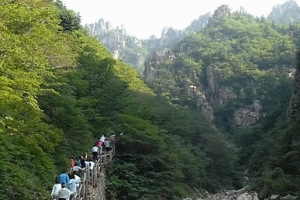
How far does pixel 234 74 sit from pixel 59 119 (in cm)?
10153

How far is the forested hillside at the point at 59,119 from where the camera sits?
40.7 feet

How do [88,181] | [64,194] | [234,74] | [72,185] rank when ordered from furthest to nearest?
[234,74] < [88,181] < [72,185] < [64,194]

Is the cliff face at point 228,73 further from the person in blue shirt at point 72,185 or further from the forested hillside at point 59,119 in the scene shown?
the person in blue shirt at point 72,185

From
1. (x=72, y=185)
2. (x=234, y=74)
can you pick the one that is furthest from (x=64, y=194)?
(x=234, y=74)

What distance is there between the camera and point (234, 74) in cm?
11600

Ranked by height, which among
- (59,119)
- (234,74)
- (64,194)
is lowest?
(64,194)

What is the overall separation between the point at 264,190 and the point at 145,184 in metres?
8.75

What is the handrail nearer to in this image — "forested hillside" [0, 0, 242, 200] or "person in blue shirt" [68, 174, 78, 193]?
"person in blue shirt" [68, 174, 78, 193]

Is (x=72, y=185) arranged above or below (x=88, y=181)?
below

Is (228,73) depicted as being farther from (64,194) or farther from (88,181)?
(64,194)

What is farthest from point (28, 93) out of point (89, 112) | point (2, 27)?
point (89, 112)

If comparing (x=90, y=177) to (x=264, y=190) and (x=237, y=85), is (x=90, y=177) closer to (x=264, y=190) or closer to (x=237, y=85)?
(x=264, y=190)

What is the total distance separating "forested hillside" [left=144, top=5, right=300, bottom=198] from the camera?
95169 mm

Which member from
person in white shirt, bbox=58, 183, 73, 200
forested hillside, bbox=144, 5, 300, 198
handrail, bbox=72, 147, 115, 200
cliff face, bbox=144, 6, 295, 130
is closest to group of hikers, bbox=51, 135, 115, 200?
person in white shirt, bbox=58, 183, 73, 200
